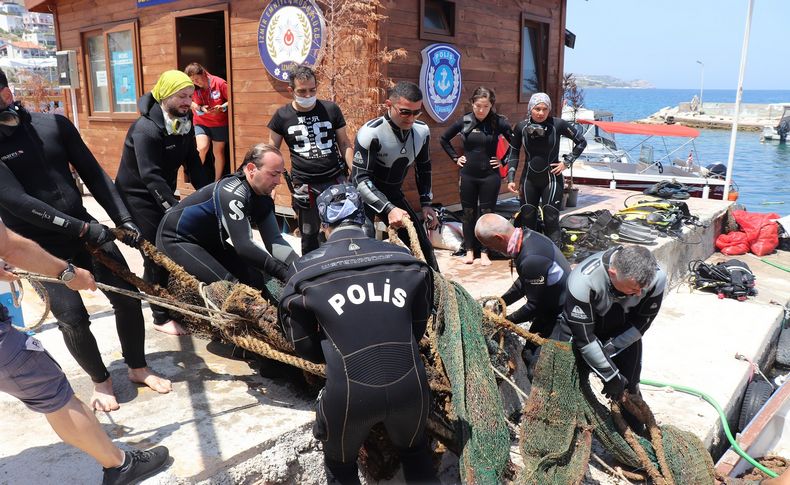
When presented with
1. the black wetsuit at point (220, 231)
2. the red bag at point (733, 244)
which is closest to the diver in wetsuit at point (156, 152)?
the black wetsuit at point (220, 231)

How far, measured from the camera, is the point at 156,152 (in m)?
3.94

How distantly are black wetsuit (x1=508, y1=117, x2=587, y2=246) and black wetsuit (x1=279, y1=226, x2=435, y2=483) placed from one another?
172 inches

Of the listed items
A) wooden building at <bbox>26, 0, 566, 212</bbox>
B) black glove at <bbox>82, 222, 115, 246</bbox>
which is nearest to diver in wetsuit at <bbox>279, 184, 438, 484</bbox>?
black glove at <bbox>82, 222, 115, 246</bbox>

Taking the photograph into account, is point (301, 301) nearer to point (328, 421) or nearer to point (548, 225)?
point (328, 421)

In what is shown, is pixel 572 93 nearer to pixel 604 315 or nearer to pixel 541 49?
pixel 541 49

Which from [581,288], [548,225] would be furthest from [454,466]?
[548,225]

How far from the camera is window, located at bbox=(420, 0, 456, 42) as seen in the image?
7157 millimetres

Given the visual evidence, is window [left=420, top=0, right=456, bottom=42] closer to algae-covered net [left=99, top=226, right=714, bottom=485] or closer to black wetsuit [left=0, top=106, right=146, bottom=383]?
algae-covered net [left=99, top=226, right=714, bottom=485]

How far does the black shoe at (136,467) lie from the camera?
2.52 meters

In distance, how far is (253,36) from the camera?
23.3ft

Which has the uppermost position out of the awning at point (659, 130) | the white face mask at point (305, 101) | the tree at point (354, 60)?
the tree at point (354, 60)

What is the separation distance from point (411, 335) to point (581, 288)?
4.68 ft

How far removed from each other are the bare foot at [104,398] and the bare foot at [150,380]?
0.70 feet

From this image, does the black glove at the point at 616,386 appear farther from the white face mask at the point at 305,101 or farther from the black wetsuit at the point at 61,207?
the white face mask at the point at 305,101
